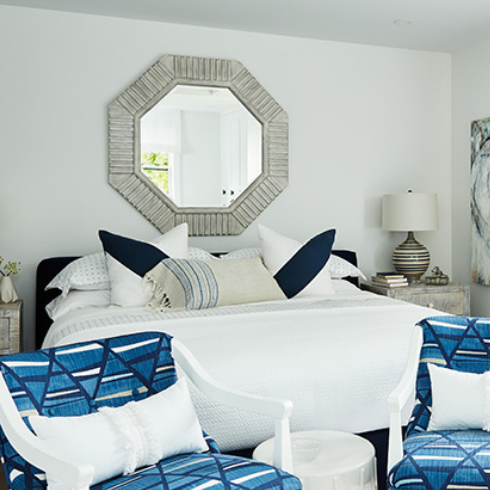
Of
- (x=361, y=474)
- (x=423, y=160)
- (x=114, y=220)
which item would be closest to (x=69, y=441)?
(x=361, y=474)

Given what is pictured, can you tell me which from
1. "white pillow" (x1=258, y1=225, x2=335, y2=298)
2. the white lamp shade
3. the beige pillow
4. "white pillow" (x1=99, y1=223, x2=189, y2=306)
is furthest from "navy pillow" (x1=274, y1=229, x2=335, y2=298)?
the white lamp shade

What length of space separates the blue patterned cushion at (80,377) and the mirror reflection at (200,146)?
2.36m

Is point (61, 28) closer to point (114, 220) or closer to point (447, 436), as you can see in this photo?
point (114, 220)

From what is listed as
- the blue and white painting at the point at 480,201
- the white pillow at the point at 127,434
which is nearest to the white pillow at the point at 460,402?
the white pillow at the point at 127,434

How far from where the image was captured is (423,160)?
5043 millimetres

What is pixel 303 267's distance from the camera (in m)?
3.80

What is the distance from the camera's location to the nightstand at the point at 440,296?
4.45 m

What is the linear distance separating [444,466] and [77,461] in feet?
3.42

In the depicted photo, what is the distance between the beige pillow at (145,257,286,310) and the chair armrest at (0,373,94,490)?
64.5 inches

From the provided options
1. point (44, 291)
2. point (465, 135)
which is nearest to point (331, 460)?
point (44, 291)

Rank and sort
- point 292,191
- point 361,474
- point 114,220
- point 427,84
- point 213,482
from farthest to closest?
1. point 427,84
2. point 292,191
3. point 114,220
4. point 361,474
5. point 213,482

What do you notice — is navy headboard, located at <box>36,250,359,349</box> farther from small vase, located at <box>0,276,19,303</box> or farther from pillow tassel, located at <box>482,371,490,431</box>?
pillow tassel, located at <box>482,371,490,431</box>

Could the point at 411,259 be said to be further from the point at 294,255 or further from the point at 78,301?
the point at 78,301

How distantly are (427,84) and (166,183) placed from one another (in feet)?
7.59
